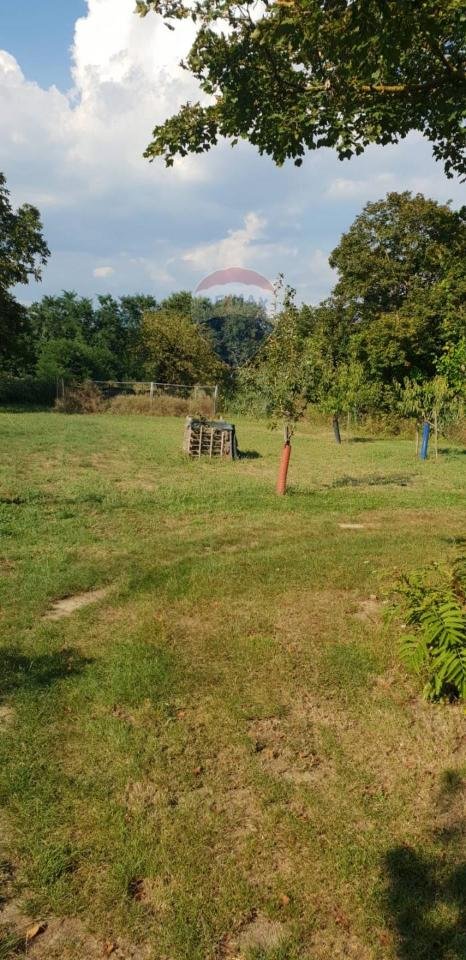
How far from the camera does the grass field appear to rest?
2.71 metres

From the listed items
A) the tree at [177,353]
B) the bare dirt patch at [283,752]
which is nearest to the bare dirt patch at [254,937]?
the bare dirt patch at [283,752]

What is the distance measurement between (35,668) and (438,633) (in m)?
3.28

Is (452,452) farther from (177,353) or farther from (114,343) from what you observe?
(114,343)

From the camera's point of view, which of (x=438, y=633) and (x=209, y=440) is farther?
(x=209, y=440)

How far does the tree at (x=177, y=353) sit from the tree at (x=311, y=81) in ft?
163

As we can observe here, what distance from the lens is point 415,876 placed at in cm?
296

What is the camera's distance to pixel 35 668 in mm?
4914

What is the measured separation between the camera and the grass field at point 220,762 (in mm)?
2709

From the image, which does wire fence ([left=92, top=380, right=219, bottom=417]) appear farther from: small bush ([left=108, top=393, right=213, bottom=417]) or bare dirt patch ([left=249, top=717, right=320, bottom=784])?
bare dirt patch ([left=249, top=717, right=320, bottom=784])

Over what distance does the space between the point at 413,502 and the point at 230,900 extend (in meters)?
11.5

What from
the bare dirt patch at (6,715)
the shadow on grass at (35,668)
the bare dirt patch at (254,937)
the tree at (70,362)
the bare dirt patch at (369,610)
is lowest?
the bare dirt patch at (254,937)

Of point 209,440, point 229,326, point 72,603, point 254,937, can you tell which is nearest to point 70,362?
point 209,440

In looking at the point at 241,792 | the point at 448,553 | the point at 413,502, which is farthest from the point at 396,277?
the point at 241,792

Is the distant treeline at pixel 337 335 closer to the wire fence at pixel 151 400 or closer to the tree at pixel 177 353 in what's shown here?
the tree at pixel 177 353
